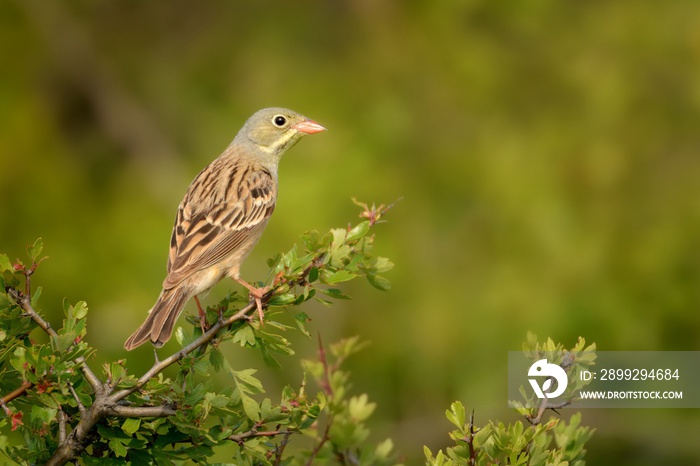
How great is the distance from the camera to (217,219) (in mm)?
6172

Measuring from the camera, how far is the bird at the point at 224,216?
18.0ft

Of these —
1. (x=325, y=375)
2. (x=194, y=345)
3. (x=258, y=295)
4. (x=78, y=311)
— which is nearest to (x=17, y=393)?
(x=78, y=311)

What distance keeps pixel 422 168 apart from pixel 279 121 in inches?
187

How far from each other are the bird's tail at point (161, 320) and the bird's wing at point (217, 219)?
0.21ft

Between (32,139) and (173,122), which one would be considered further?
(173,122)

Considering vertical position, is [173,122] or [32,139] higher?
[173,122]

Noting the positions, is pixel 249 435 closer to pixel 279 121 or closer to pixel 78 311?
pixel 78 311

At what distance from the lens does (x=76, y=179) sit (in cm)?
1217

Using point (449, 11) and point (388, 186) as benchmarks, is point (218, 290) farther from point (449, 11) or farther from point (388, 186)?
point (449, 11)

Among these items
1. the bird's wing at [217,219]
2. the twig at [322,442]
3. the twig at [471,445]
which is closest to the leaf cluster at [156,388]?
the twig at [322,442]

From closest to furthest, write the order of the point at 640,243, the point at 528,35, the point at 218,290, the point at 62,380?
the point at 62,380
the point at 218,290
the point at 640,243
the point at 528,35

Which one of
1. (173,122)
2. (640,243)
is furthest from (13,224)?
(640,243)

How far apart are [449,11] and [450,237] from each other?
284 cm

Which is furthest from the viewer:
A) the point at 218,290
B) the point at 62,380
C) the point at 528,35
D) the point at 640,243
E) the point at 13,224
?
the point at 528,35
